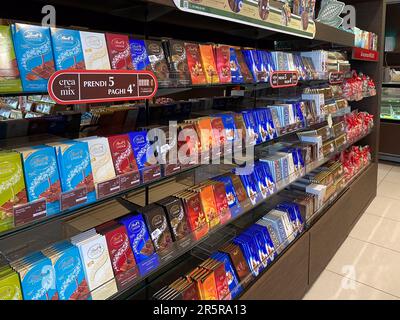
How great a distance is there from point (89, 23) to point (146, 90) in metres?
0.53

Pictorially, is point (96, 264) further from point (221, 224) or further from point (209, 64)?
point (209, 64)

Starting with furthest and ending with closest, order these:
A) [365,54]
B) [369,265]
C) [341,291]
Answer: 1. [365,54]
2. [369,265]
3. [341,291]

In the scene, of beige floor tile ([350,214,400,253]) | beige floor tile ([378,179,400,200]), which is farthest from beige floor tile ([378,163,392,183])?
beige floor tile ([350,214,400,253])

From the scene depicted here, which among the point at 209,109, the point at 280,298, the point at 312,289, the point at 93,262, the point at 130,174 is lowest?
the point at 312,289

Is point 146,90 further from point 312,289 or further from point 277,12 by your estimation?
point 312,289

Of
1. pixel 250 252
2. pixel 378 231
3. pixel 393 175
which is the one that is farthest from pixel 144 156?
pixel 393 175

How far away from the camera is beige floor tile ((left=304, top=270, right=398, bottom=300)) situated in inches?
92.6

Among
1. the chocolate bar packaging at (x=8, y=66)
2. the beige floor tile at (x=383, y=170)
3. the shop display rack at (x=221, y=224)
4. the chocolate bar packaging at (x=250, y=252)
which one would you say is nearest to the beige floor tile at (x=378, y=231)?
the shop display rack at (x=221, y=224)

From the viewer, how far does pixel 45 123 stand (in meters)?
1.28

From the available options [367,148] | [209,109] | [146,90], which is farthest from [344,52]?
[146,90]

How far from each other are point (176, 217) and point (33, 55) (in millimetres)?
876

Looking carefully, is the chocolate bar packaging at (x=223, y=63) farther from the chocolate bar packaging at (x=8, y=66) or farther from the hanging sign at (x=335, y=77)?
the hanging sign at (x=335, y=77)

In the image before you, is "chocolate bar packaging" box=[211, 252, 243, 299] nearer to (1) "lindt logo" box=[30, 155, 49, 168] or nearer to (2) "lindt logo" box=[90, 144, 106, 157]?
(2) "lindt logo" box=[90, 144, 106, 157]

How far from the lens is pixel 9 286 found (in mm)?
996
